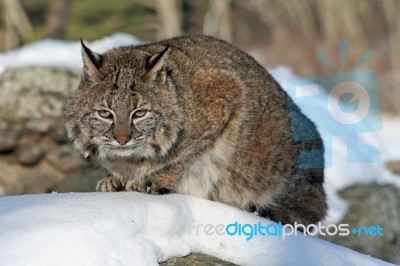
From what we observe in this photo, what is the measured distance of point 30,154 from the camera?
811 cm

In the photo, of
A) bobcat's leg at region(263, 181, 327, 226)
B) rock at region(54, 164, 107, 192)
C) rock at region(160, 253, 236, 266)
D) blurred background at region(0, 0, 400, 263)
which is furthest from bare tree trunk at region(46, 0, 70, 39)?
rock at region(160, 253, 236, 266)

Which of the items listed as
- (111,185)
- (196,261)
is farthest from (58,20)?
(196,261)

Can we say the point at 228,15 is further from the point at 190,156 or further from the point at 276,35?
the point at 190,156

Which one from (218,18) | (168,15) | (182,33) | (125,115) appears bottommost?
(125,115)

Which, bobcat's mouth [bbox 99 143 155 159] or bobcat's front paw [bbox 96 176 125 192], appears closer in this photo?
bobcat's mouth [bbox 99 143 155 159]

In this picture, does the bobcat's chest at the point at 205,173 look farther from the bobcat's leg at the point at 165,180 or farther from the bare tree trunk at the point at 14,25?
the bare tree trunk at the point at 14,25

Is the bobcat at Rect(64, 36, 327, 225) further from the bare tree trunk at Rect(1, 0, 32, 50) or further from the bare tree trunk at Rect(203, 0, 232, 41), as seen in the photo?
the bare tree trunk at Rect(203, 0, 232, 41)

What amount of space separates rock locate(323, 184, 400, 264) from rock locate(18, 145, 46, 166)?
3.23 m

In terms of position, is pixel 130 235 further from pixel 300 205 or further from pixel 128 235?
pixel 300 205

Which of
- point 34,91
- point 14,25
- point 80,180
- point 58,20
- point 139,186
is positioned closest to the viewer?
point 139,186

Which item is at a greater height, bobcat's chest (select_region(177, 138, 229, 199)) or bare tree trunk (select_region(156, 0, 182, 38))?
bare tree trunk (select_region(156, 0, 182, 38))

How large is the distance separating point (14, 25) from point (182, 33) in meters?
5.08

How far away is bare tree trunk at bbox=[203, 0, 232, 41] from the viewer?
83.5ft

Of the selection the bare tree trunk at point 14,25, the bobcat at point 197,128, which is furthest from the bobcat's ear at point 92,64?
the bare tree trunk at point 14,25
